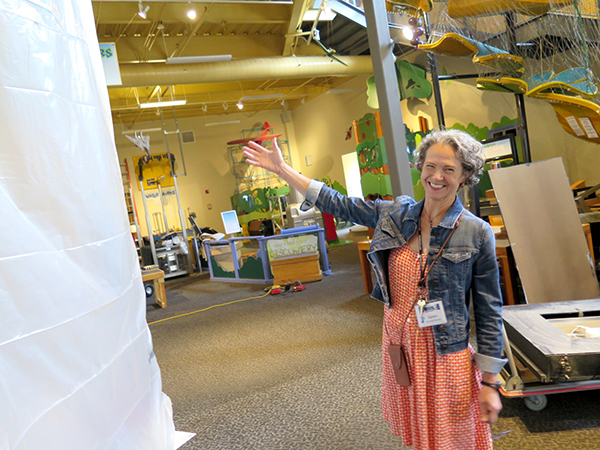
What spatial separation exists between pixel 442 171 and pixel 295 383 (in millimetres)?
2165

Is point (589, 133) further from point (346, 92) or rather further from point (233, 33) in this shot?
point (346, 92)

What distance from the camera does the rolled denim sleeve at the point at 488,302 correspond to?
4.39 ft

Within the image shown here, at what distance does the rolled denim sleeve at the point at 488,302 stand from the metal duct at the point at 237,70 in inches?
298

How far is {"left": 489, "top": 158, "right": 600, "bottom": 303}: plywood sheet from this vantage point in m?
3.14

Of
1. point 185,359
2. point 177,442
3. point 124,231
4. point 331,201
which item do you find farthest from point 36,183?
point 185,359

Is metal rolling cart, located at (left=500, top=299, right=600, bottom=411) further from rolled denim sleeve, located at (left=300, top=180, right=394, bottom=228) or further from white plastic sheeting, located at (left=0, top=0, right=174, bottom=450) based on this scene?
white plastic sheeting, located at (left=0, top=0, right=174, bottom=450)

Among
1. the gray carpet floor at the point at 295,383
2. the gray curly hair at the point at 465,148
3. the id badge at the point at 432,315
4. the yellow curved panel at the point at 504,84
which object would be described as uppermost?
the yellow curved panel at the point at 504,84

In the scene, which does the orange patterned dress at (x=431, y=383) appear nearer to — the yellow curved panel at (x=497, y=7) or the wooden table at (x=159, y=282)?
the yellow curved panel at (x=497, y=7)

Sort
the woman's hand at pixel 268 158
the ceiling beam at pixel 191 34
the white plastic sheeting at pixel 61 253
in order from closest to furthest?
the white plastic sheeting at pixel 61 253 → the woman's hand at pixel 268 158 → the ceiling beam at pixel 191 34

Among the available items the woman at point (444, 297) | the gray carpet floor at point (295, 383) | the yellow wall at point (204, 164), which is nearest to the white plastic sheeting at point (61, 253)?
the woman at point (444, 297)

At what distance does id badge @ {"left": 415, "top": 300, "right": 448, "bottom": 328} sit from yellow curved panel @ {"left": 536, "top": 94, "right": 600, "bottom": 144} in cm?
269

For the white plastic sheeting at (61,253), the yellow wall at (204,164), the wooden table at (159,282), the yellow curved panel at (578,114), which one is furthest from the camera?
the yellow wall at (204,164)

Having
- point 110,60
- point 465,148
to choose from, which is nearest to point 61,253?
point 465,148

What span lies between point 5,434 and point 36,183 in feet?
2.07
